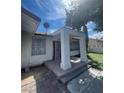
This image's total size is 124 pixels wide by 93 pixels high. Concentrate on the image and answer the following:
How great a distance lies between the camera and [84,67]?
1248mm

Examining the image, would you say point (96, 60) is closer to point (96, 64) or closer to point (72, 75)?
point (96, 64)

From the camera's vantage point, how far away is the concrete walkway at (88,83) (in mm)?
1050

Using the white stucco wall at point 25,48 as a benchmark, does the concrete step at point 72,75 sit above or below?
below

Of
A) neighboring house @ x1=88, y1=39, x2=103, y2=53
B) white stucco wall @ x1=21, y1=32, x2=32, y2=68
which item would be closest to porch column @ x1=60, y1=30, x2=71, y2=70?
neighboring house @ x1=88, y1=39, x2=103, y2=53

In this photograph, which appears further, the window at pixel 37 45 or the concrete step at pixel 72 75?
the window at pixel 37 45

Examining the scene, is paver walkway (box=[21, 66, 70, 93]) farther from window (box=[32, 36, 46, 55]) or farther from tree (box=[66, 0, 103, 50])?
tree (box=[66, 0, 103, 50])

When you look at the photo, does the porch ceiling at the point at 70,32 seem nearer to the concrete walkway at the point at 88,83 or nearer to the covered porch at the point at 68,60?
the covered porch at the point at 68,60

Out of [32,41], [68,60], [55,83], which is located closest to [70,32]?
[68,60]

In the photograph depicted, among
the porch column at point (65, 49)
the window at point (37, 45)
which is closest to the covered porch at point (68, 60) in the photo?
the porch column at point (65, 49)

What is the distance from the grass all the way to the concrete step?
0.11m

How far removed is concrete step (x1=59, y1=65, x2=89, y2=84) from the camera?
1.15m

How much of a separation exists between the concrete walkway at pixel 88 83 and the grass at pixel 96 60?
0.18 ft

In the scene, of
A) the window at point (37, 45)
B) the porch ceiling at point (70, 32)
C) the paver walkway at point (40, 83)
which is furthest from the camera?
the window at point (37, 45)
